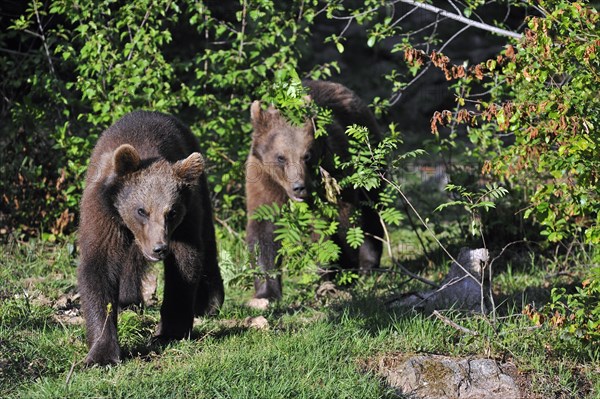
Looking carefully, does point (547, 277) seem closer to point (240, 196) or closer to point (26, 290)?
point (240, 196)

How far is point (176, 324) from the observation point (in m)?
6.49

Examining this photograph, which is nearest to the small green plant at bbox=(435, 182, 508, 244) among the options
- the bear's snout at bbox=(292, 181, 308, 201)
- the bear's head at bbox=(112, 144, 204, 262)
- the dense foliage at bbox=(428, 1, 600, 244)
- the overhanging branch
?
the dense foliage at bbox=(428, 1, 600, 244)

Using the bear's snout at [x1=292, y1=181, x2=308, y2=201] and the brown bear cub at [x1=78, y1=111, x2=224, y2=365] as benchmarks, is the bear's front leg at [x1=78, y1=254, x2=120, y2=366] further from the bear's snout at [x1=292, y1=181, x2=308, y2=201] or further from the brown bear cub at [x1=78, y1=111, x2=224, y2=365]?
the bear's snout at [x1=292, y1=181, x2=308, y2=201]

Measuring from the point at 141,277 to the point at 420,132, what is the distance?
10362 mm

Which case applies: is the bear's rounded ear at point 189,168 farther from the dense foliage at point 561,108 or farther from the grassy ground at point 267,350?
the dense foliage at point 561,108

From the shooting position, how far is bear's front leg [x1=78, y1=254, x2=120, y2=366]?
5.99m

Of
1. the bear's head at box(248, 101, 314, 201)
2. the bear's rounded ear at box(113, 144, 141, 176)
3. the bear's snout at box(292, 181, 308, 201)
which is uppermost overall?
the bear's rounded ear at box(113, 144, 141, 176)

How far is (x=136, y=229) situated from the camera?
6230mm

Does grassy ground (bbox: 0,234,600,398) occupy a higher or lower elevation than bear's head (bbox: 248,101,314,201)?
lower

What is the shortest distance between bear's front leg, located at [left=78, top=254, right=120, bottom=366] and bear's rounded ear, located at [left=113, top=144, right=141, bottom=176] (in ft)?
1.94

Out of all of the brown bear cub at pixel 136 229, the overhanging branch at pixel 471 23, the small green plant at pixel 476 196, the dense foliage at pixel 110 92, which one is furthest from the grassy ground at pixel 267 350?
Result: the overhanging branch at pixel 471 23

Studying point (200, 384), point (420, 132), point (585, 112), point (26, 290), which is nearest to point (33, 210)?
point (26, 290)

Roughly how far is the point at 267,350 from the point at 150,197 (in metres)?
1.30

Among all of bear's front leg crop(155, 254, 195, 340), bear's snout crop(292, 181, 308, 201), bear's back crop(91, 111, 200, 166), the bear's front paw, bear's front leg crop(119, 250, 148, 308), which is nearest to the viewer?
the bear's front paw
